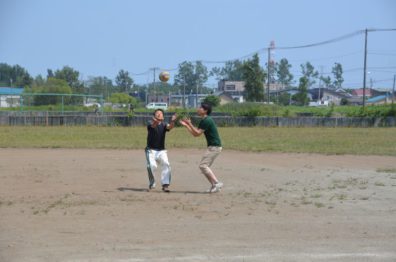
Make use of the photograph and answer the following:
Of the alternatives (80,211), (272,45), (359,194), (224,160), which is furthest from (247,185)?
(272,45)

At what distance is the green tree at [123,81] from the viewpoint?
119881mm

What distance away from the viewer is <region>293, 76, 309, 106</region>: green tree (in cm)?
8726

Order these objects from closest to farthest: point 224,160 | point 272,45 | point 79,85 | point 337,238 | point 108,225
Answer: point 337,238 → point 108,225 → point 224,160 → point 272,45 → point 79,85

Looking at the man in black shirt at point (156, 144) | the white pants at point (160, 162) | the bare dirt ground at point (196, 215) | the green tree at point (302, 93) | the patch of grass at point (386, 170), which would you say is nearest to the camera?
the bare dirt ground at point (196, 215)

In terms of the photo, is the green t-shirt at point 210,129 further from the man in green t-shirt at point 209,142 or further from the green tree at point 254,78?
the green tree at point 254,78

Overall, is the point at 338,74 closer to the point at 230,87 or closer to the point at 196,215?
the point at 230,87

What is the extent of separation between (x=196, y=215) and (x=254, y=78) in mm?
62654

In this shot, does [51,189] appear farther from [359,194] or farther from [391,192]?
[391,192]

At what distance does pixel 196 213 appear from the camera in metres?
9.70

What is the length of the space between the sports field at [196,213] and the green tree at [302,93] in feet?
231

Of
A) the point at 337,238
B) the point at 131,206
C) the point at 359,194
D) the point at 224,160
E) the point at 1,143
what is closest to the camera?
the point at 337,238

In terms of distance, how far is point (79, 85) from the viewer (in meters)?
94.1

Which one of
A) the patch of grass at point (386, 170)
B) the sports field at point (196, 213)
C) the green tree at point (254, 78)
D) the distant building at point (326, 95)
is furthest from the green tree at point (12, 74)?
the patch of grass at point (386, 170)

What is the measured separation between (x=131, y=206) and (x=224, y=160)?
9.52 m
